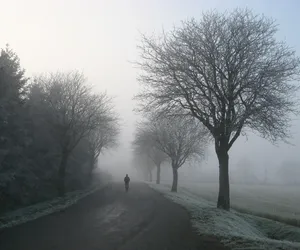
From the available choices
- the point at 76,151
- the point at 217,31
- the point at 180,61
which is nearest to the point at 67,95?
the point at 76,151

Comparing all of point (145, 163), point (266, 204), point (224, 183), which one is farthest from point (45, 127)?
point (145, 163)

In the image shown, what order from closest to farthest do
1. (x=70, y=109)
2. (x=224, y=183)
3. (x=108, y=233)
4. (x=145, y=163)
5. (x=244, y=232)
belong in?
(x=108, y=233)
(x=244, y=232)
(x=224, y=183)
(x=70, y=109)
(x=145, y=163)

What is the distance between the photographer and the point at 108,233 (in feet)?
41.5

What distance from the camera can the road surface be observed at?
10.8 metres

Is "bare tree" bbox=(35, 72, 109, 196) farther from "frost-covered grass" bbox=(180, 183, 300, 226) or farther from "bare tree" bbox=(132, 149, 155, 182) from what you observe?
"bare tree" bbox=(132, 149, 155, 182)

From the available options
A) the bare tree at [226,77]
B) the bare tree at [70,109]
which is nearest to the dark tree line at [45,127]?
the bare tree at [70,109]

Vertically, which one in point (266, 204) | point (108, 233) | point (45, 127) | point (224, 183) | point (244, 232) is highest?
point (45, 127)

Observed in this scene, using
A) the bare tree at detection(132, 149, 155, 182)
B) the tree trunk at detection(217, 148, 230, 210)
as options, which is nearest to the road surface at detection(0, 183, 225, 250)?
the tree trunk at detection(217, 148, 230, 210)

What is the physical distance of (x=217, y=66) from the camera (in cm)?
1995

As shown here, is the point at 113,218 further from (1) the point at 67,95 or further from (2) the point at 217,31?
(1) the point at 67,95

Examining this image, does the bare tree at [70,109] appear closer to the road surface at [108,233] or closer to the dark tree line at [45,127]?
the dark tree line at [45,127]

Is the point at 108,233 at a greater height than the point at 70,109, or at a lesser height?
lesser

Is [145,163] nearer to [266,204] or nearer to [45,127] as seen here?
[266,204]

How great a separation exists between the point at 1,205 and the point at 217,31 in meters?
19.4
